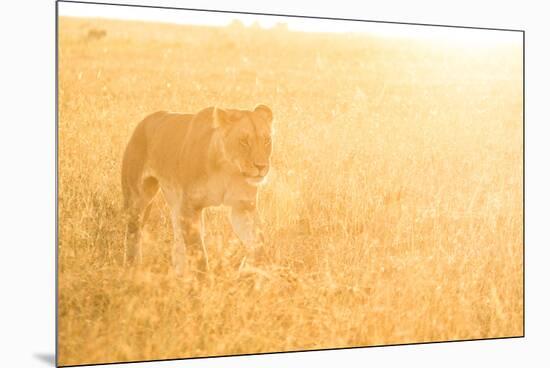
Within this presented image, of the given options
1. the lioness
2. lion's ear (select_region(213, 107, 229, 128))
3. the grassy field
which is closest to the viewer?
the grassy field

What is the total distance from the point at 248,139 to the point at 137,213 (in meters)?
0.73

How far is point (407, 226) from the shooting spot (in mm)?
6309

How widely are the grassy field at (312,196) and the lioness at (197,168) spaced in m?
0.06

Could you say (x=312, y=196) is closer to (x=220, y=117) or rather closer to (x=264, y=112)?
(x=264, y=112)

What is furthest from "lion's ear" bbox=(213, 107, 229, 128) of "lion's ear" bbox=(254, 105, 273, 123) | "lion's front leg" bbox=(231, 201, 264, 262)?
"lion's front leg" bbox=(231, 201, 264, 262)

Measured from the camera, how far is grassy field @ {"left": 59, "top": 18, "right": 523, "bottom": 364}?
18.4 feet

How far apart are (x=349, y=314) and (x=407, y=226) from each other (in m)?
0.63

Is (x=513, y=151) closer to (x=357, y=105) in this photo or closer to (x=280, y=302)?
(x=357, y=105)

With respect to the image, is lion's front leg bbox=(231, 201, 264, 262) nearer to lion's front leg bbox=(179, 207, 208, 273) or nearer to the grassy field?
the grassy field

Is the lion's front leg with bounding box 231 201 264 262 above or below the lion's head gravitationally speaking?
below

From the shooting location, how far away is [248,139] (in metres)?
5.88

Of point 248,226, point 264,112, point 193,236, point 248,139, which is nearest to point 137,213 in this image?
point 193,236

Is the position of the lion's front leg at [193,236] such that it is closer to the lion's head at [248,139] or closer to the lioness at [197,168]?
the lioness at [197,168]

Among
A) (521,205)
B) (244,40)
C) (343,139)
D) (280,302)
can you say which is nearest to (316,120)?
(343,139)
